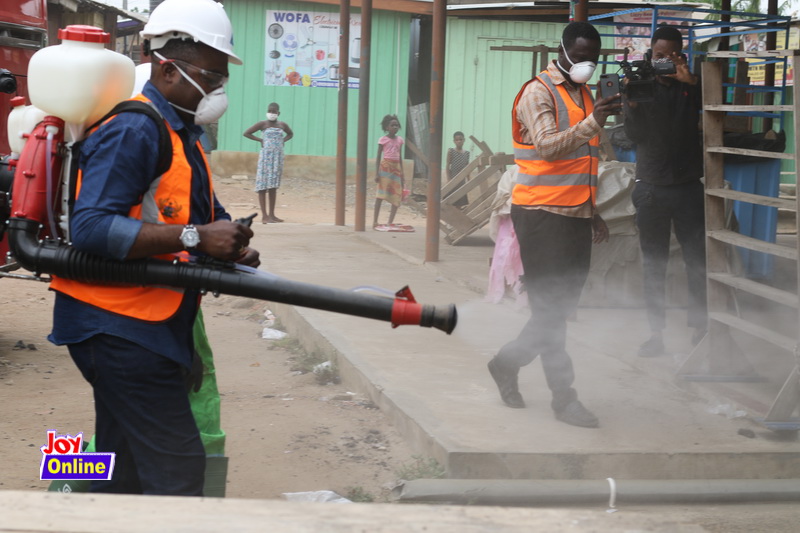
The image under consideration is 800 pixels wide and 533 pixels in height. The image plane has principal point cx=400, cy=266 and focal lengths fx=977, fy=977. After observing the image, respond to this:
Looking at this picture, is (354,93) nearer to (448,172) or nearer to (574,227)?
(448,172)

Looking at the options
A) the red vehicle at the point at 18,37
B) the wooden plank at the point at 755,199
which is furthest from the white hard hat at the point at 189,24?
the red vehicle at the point at 18,37

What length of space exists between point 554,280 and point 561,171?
515mm

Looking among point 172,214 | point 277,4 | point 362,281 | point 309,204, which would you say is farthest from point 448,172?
point 172,214

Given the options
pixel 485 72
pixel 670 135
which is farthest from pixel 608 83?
pixel 485 72

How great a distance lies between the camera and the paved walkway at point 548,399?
13.9 ft

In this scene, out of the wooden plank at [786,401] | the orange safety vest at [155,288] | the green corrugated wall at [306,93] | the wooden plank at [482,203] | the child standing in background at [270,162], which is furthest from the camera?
the green corrugated wall at [306,93]

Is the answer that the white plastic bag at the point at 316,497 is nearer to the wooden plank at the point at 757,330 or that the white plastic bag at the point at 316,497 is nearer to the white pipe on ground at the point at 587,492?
the white pipe on ground at the point at 587,492

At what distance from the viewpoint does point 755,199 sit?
15.6ft

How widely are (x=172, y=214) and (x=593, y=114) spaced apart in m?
2.29

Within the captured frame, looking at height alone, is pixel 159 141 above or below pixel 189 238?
above

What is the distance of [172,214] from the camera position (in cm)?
252

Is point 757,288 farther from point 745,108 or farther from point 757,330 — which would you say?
point 745,108

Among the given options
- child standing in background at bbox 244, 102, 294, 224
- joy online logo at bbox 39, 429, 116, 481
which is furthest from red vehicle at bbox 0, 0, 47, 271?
child standing in background at bbox 244, 102, 294, 224

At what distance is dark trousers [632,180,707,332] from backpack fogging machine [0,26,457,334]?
3.75 metres
